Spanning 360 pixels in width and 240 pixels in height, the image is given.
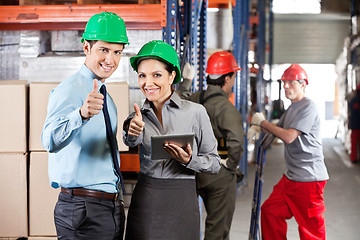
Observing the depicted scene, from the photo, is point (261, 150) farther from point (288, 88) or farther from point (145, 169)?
point (145, 169)

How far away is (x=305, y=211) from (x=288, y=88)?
1287 millimetres

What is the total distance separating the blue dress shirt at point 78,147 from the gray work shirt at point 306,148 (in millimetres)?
2550

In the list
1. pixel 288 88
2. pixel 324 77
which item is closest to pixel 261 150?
pixel 288 88

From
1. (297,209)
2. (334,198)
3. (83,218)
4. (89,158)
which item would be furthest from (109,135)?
(334,198)

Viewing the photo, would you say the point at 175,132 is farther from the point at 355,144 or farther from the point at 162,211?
the point at 355,144

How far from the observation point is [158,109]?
2.80 m

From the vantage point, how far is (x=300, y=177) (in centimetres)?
466

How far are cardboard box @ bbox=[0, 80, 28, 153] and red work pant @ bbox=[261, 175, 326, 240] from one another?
2.56 m

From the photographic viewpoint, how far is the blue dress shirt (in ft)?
7.92

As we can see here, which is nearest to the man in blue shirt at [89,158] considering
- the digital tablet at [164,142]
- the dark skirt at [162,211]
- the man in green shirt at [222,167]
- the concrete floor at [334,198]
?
the dark skirt at [162,211]

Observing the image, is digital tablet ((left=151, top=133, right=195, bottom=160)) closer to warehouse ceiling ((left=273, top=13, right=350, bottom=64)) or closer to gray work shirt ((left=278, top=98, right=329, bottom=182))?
gray work shirt ((left=278, top=98, right=329, bottom=182))

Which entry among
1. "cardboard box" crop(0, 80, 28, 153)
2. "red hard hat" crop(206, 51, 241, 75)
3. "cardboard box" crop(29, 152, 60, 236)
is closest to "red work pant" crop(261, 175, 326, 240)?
"red hard hat" crop(206, 51, 241, 75)

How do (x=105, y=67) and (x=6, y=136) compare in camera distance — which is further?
(x=6, y=136)

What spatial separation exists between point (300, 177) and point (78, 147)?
2788 millimetres
